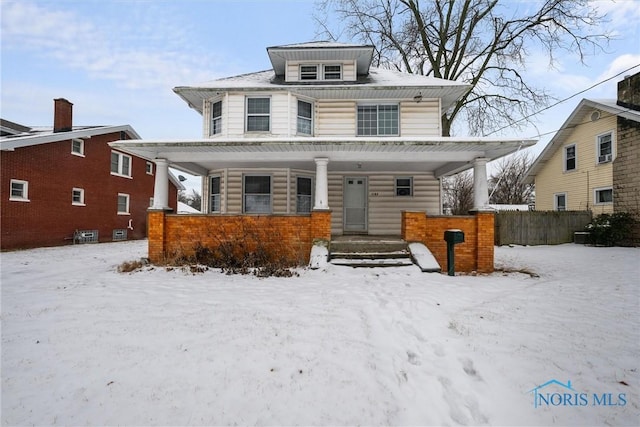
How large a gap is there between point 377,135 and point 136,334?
32.2 ft

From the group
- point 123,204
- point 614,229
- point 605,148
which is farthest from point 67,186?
point 605,148

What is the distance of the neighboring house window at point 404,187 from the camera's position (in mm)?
11312

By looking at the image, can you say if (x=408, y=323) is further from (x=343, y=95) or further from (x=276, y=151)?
(x=343, y=95)

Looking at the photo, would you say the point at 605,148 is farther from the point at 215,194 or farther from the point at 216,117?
the point at 215,194

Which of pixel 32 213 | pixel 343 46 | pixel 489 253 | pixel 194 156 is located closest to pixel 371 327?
pixel 489 253

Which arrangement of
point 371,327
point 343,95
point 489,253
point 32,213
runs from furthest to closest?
1. point 32,213
2. point 343,95
3. point 489,253
4. point 371,327

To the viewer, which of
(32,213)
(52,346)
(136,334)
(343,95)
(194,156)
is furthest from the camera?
(32,213)

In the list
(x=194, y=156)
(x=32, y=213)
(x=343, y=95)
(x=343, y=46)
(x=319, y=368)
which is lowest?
(x=319, y=368)

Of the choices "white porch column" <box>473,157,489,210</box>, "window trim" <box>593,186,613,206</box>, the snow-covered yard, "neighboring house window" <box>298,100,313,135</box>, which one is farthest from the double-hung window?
"window trim" <box>593,186,613,206</box>

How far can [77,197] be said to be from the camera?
628 inches

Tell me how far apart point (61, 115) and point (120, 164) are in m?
3.81

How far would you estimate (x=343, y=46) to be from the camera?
37.3ft

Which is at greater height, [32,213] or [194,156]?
[194,156]

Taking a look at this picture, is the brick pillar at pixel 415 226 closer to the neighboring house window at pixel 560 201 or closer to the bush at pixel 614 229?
the bush at pixel 614 229
